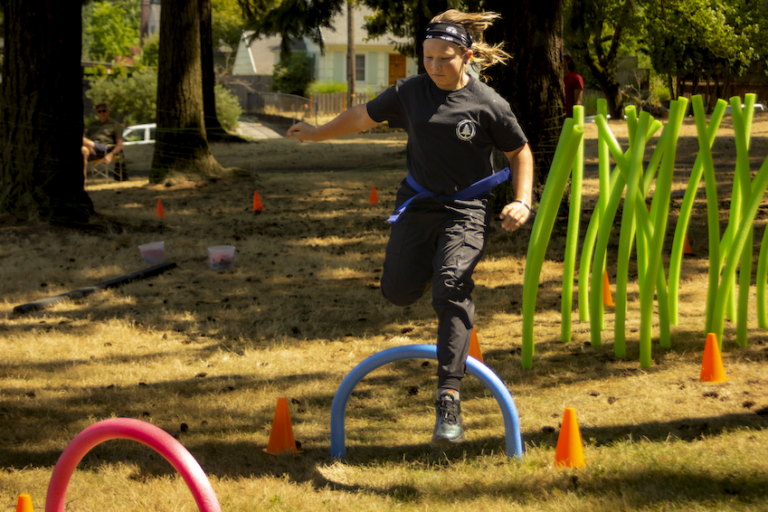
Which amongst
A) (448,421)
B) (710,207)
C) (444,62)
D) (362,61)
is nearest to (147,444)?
(448,421)

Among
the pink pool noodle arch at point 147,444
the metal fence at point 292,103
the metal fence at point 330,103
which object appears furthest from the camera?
the metal fence at point 330,103

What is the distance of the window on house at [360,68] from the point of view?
49338mm

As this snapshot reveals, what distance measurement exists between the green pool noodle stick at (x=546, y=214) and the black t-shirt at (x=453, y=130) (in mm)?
752

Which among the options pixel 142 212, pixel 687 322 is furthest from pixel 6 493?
pixel 142 212

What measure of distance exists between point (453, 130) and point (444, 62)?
323 mm

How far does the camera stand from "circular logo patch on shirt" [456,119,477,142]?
12.1ft

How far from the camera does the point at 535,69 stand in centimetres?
895

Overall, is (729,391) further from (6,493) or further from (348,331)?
(6,493)

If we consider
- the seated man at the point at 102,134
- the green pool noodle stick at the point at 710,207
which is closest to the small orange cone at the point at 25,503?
the green pool noodle stick at the point at 710,207

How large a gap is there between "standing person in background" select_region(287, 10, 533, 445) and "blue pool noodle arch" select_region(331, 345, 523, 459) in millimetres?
167

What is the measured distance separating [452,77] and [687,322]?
313 centimetres

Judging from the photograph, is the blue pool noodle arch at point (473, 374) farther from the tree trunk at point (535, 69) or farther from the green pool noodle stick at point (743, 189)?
the tree trunk at point (535, 69)

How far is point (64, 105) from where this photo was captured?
9.25m

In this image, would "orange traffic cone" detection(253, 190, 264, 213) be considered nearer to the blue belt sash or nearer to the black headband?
the blue belt sash
